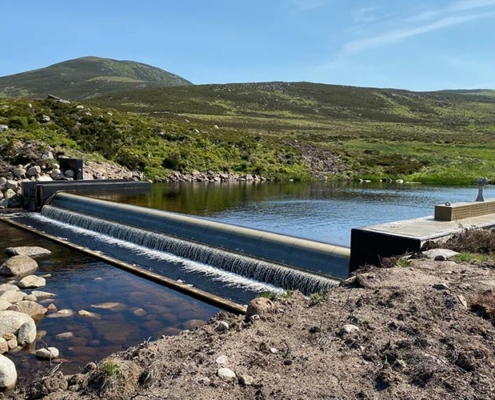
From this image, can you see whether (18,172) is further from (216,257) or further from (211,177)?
(216,257)

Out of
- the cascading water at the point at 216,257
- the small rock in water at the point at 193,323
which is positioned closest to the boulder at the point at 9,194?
the cascading water at the point at 216,257

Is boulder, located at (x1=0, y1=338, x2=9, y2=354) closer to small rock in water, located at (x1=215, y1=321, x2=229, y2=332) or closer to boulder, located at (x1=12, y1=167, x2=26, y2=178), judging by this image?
small rock in water, located at (x1=215, y1=321, x2=229, y2=332)

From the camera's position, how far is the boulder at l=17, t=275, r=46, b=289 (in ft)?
46.2

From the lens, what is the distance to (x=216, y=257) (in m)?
15.9

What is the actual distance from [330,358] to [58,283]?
10645mm

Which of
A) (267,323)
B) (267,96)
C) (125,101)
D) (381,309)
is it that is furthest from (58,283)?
(267,96)

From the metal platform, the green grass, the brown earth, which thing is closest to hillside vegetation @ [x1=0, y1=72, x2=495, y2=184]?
the metal platform

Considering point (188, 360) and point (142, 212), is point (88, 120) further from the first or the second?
point (188, 360)

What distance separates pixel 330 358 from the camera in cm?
656

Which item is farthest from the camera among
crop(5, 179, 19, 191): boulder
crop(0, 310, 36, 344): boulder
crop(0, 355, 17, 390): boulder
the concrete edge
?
crop(5, 179, 19, 191): boulder

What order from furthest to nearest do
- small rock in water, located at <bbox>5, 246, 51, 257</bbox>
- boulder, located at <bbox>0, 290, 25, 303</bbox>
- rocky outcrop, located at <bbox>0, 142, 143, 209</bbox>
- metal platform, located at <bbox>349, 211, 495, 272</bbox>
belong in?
rocky outcrop, located at <bbox>0, 142, 143, 209</bbox> → small rock in water, located at <bbox>5, 246, 51, 257</bbox> → boulder, located at <bbox>0, 290, 25, 303</bbox> → metal platform, located at <bbox>349, 211, 495, 272</bbox>

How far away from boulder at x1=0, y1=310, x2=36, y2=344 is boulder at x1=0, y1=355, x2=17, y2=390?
1820mm

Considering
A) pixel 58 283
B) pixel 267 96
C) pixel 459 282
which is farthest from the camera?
pixel 267 96

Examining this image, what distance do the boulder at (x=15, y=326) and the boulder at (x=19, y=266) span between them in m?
5.20
